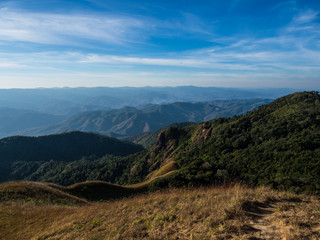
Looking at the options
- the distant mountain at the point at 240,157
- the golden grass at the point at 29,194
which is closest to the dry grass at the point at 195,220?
the distant mountain at the point at 240,157

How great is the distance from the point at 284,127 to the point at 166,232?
73182 millimetres

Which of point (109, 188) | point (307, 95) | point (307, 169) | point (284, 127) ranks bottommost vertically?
point (109, 188)

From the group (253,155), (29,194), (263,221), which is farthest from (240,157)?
(29,194)

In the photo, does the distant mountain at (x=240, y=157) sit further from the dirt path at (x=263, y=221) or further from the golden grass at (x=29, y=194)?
the golden grass at (x=29, y=194)

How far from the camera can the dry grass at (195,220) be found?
6398 mm

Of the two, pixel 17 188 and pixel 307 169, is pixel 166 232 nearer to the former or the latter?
pixel 17 188

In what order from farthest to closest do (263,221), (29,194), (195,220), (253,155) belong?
(253,155), (29,194), (195,220), (263,221)

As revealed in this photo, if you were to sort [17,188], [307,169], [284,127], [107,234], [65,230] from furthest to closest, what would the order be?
[284,127], [307,169], [17,188], [65,230], [107,234]

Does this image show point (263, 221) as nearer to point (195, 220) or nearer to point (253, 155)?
point (195, 220)

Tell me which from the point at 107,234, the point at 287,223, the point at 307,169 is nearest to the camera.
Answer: the point at 287,223

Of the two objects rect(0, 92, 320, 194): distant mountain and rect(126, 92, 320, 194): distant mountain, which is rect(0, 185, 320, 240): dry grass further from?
rect(126, 92, 320, 194): distant mountain

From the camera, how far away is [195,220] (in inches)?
302

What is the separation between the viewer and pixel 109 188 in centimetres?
3394

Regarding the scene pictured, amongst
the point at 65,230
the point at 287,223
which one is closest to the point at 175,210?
the point at 287,223
